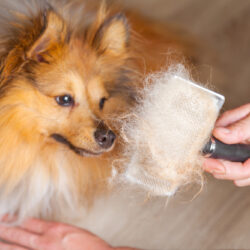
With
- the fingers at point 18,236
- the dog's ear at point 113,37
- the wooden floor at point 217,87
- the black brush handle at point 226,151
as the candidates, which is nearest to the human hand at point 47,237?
the fingers at point 18,236

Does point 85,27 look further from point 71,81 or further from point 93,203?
point 93,203

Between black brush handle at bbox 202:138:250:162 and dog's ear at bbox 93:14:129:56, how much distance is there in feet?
2.02

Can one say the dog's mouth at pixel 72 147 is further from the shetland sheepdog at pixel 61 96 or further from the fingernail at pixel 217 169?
the fingernail at pixel 217 169

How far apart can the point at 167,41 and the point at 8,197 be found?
115 centimetres

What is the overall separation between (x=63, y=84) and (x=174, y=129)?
1.78 ft

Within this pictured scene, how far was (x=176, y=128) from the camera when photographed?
3.11 ft

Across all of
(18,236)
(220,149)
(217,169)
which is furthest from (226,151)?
(18,236)

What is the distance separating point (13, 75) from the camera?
1.25m

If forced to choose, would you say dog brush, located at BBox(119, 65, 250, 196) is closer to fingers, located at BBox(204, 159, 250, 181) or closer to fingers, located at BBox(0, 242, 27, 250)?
fingers, located at BBox(204, 159, 250, 181)

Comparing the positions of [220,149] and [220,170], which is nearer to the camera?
[220,149]

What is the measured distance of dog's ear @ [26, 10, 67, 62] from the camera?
114cm

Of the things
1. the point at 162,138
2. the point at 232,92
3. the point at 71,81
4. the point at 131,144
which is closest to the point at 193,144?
the point at 162,138

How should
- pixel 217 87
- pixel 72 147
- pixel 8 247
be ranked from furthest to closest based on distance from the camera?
1. pixel 217 87
2. pixel 8 247
3. pixel 72 147

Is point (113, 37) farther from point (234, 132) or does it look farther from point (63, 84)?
point (234, 132)
